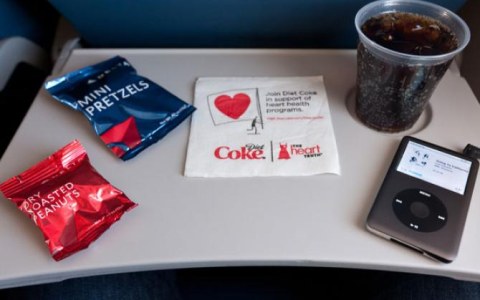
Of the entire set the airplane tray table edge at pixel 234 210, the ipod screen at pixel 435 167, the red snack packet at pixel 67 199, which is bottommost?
the ipod screen at pixel 435 167

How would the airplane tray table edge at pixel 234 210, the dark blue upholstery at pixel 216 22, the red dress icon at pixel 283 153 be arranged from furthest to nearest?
the dark blue upholstery at pixel 216 22, the red dress icon at pixel 283 153, the airplane tray table edge at pixel 234 210

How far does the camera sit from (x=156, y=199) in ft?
1.82

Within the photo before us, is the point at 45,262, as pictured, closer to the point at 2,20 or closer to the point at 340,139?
the point at 340,139

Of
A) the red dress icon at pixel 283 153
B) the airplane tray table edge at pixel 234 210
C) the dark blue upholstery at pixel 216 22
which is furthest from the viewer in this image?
the dark blue upholstery at pixel 216 22

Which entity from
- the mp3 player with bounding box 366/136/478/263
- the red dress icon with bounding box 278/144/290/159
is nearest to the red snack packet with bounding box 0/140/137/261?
the red dress icon with bounding box 278/144/290/159

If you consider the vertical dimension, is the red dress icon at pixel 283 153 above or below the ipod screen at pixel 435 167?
above

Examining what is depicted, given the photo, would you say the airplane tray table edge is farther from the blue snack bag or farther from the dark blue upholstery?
the dark blue upholstery

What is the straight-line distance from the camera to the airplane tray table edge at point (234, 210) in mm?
493

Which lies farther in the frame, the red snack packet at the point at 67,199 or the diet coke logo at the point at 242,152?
the diet coke logo at the point at 242,152

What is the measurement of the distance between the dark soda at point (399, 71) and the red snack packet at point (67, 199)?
0.40m

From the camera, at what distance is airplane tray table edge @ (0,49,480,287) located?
493 mm

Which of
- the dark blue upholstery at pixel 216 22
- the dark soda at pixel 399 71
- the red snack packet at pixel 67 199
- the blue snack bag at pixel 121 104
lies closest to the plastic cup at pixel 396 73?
the dark soda at pixel 399 71

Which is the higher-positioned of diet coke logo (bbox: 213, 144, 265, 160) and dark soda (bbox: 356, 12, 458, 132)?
dark soda (bbox: 356, 12, 458, 132)

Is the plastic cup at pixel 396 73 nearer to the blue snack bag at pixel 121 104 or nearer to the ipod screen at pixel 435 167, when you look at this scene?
the ipod screen at pixel 435 167
